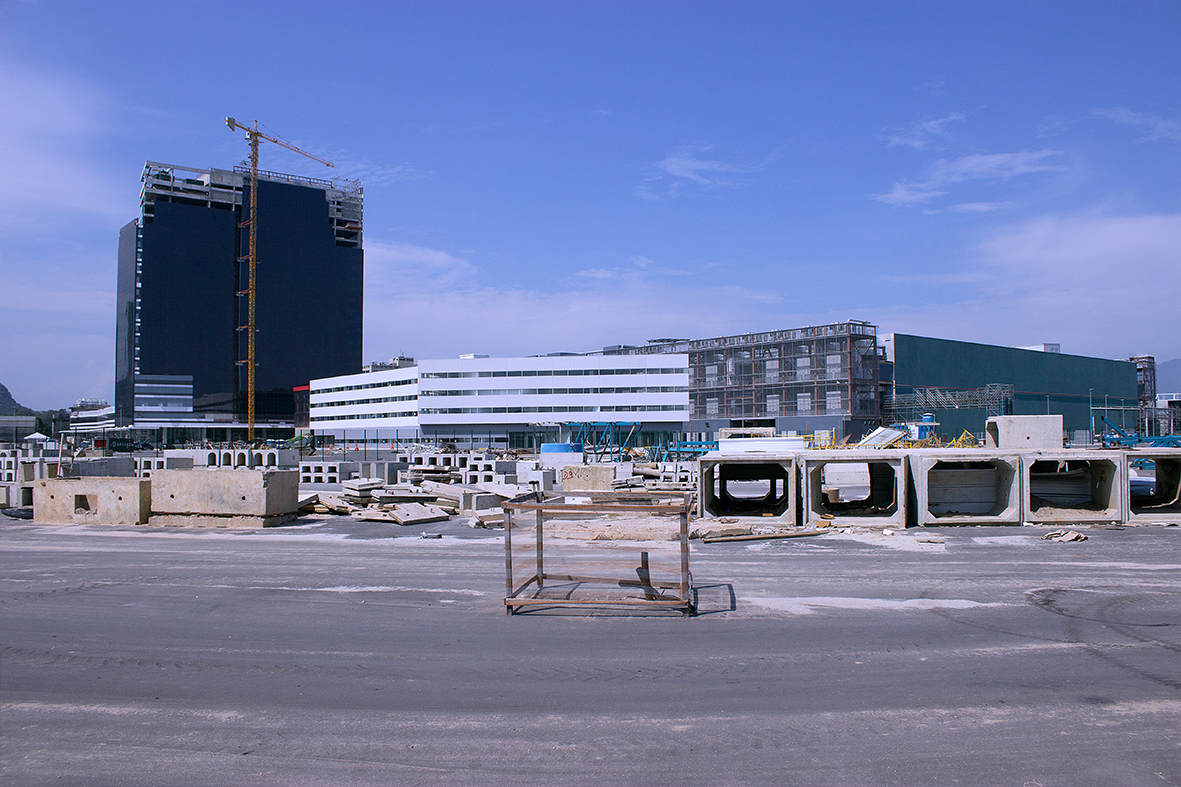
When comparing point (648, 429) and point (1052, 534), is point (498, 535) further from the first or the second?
point (648, 429)

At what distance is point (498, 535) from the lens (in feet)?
52.9

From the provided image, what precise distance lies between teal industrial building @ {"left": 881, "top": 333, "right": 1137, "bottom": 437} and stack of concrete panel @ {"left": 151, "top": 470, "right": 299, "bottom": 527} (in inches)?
2774

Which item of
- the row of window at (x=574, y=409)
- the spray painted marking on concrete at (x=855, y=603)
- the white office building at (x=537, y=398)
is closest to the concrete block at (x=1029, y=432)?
the spray painted marking on concrete at (x=855, y=603)

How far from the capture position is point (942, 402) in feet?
257

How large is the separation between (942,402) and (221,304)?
5125 inches

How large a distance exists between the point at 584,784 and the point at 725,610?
4.74m

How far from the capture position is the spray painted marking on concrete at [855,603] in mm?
9188

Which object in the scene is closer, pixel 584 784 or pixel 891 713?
pixel 584 784

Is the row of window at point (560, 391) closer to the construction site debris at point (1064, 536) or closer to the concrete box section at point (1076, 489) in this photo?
the concrete box section at point (1076, 489)

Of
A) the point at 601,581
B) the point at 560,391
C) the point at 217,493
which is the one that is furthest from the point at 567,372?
the point at 601,581

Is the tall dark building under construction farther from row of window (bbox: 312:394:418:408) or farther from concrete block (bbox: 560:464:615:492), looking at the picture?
concrete block (bbox: 560:464:615:492)

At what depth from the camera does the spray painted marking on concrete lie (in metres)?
9.19

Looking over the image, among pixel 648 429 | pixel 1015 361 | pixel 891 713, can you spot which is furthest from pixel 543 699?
pixel 1015 361

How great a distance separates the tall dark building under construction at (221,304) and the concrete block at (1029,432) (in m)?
137
